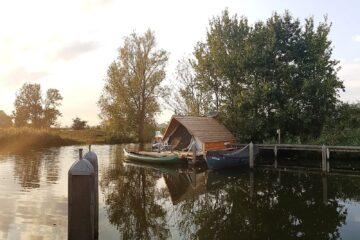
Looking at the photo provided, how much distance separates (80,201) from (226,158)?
50.4 feet

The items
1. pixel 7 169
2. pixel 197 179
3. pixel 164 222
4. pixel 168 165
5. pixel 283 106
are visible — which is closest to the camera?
pixel 164 222

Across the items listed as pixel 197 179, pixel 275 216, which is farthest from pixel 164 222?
pixel 197 179

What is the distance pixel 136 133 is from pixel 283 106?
85.4 feet

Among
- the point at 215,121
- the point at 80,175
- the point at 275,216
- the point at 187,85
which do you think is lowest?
the point at 275,216

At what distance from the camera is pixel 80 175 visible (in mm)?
7137

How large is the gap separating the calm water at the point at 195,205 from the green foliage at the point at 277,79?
30.0ft

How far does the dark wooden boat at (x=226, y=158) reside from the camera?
832 inches

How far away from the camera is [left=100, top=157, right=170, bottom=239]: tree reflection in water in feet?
31.0

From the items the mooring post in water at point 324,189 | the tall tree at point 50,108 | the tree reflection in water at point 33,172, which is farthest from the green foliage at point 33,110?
the mooring post in water at point 324,189

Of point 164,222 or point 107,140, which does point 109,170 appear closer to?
point 164,222

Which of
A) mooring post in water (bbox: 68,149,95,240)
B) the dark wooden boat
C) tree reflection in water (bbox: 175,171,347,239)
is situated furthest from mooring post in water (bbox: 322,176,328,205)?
mooring post in water (bbox: 68,149,95,240)

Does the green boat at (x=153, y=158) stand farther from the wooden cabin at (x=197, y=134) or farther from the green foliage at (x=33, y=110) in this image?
the green foliage at (x=33, y=110)

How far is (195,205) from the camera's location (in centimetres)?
1260

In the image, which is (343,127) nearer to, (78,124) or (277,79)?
(277,79)
